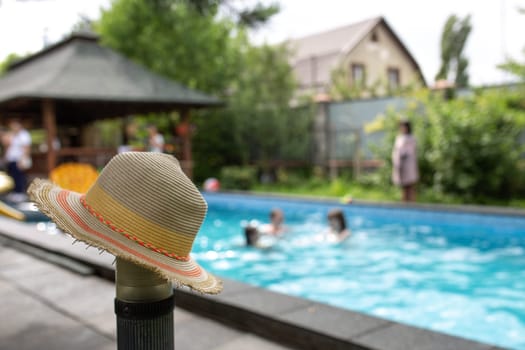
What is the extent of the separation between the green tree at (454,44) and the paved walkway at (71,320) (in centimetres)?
3595

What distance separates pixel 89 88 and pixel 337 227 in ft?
29.4

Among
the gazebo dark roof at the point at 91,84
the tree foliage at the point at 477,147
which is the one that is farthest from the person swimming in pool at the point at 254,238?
the gazebo dark roof at the point at 91,84

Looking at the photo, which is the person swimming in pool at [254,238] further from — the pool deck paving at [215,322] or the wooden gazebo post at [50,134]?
the wooden gazebo post at [50,134]

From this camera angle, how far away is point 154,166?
5.63 ft

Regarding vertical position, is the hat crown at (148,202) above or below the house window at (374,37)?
below

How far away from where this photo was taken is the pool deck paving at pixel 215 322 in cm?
290

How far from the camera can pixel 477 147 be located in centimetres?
1013

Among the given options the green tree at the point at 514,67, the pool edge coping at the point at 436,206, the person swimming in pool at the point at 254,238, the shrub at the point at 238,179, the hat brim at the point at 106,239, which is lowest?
the person swimming in pool at the point at 254,238

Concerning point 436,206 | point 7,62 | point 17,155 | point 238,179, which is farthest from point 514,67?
point 7,62

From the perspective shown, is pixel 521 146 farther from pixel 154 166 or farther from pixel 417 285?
pixel 154 166

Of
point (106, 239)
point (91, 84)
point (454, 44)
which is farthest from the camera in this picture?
point (454, 44)

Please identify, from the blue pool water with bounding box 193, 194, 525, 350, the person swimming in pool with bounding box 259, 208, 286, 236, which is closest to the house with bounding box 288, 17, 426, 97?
the blue pool water with bounding box 193, 194, 525, 350

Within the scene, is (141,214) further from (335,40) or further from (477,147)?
(335,40)

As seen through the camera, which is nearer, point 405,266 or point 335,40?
point 405,266
